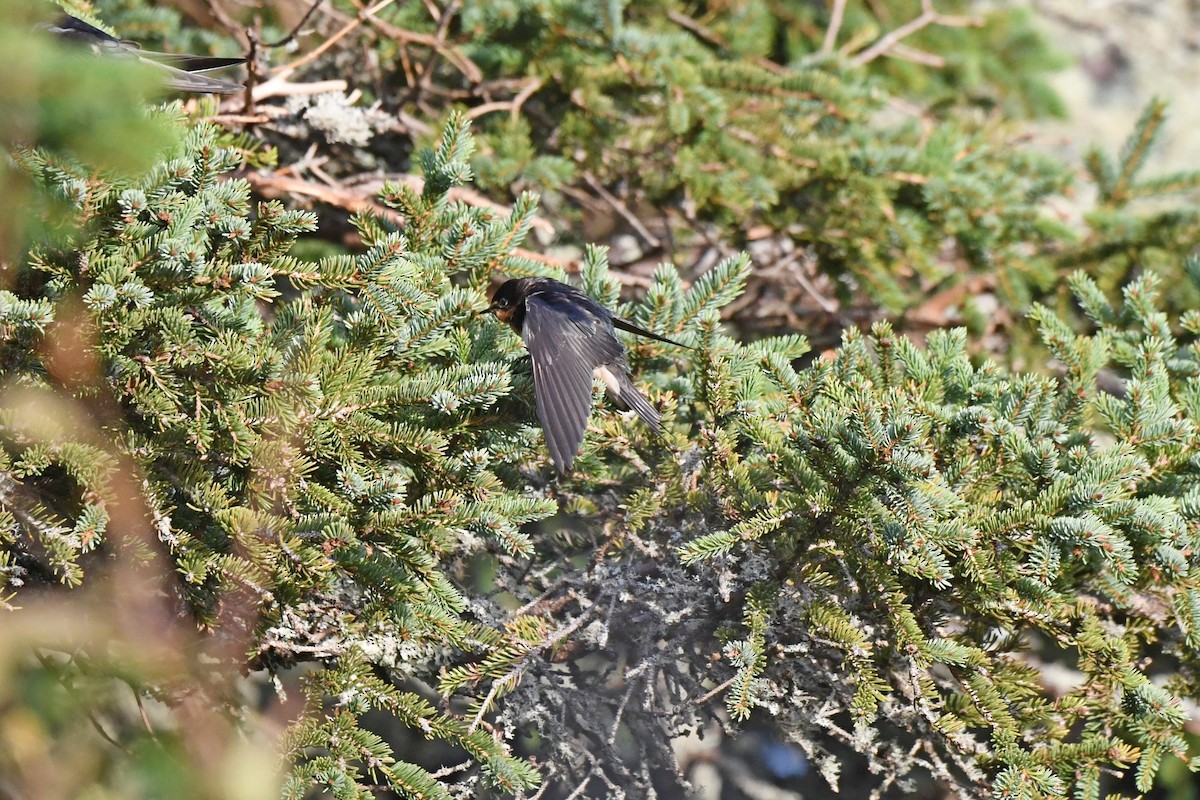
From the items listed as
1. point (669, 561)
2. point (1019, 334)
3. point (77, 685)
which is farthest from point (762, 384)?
point (1019, 334)

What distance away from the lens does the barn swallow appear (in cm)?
195

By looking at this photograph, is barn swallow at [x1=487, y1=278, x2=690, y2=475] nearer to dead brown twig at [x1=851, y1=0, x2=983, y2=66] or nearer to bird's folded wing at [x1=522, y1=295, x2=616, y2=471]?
bird's folded wing at [x1=522, y1=295, x2=616, y2=471]

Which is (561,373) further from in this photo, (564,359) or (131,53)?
(131,53)

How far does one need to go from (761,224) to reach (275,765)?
8.24 feet

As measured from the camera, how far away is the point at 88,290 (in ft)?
5.65

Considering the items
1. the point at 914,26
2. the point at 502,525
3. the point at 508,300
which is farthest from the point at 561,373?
the point at 914,26

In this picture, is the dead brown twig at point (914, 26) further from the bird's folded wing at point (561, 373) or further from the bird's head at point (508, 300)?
the bird's folded wing at point (561, 373)

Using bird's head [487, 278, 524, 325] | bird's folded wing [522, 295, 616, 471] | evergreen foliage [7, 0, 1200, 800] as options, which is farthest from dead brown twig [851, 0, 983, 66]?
bird's folded wing [522, 295, 616, 471]

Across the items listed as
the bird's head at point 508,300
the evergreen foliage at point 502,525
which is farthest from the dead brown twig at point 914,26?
the bird's head at point 508,300

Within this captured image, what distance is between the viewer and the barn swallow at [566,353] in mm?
1950

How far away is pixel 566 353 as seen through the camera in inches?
82.7

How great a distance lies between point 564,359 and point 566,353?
0.03m

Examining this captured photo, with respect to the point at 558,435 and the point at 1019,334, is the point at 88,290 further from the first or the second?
the point at 1019,334

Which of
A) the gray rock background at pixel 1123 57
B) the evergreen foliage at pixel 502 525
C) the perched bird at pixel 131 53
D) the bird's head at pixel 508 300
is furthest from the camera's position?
the gray rock background at pixel 1123 57
